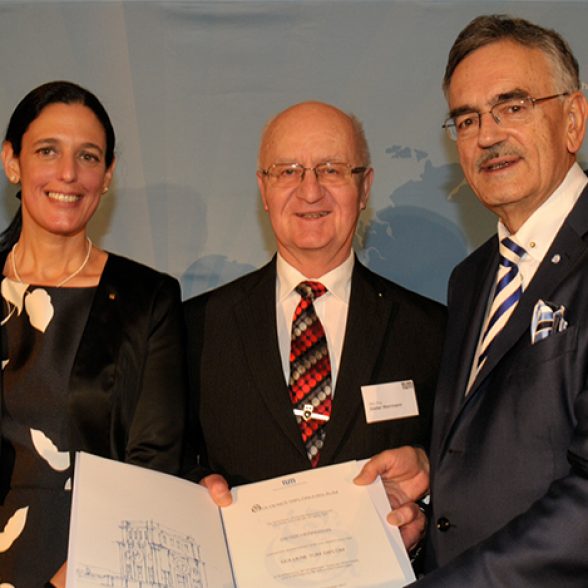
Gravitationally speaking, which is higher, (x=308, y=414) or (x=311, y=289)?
(x=311, y=289)

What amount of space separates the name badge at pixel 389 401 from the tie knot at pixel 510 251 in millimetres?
617

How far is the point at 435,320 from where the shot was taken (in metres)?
3.44

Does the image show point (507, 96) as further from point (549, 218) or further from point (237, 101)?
point (237, 101)

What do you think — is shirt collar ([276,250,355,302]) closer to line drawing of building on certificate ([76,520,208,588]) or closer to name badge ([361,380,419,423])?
name badge ([361,380,419,423])

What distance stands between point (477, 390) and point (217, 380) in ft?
3.43

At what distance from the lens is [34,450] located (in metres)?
2.98

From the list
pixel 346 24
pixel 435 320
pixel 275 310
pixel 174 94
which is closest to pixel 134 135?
pixel 174 94

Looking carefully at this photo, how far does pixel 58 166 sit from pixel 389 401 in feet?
4.66

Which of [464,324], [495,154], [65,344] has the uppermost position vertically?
[495,154]

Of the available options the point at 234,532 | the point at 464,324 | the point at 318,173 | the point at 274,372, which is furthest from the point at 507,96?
the point at 234,532

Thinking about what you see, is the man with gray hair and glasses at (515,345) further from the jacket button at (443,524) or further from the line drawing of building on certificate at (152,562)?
the line drawing of building on certificate at (152,562)

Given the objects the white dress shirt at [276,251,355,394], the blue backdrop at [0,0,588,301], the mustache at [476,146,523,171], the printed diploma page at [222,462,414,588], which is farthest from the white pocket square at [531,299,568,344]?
the blue backdrop at [0,0,588,301]

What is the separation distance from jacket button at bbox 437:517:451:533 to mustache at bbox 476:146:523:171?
43.2 inches

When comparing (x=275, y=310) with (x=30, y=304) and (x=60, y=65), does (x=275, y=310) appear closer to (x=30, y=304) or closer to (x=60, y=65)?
(x=30, y=304)
